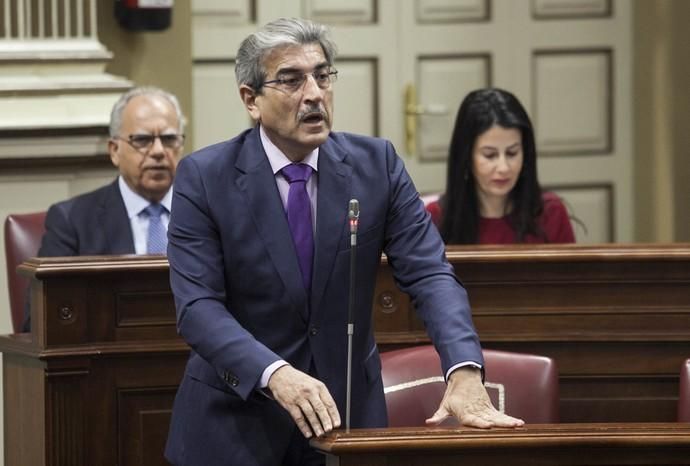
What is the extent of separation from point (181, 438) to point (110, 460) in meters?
0.84

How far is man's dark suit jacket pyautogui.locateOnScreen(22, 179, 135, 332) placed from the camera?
4453mm

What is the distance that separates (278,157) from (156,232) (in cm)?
180

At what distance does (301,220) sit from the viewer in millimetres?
2857

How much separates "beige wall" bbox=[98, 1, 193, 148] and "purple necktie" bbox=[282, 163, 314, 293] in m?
3.06

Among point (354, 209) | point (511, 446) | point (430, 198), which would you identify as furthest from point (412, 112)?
point (511, 446)

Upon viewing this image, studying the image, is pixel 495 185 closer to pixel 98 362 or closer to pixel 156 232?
pixel 156 232

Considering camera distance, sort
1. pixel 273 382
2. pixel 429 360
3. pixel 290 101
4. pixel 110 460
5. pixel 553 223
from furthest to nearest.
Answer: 1. pixel 553 223
2. pixel 110 460
3. pixel 429 360
4. pixel 290 101
5. pixel 273 382

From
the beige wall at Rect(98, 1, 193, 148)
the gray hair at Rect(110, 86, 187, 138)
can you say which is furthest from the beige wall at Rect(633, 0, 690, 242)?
the gray hair at Rect(110, 86, 187, 138)

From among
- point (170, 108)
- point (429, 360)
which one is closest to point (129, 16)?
point (170, 108)

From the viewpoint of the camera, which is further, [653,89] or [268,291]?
[653,89]

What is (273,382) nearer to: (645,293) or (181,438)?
(181,438)

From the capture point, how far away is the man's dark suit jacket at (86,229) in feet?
14.6

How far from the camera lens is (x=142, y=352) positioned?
12.1 ft

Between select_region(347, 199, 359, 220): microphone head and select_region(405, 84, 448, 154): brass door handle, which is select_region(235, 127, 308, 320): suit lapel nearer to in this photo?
select_region(347, 199, 359, 220): microphone head
